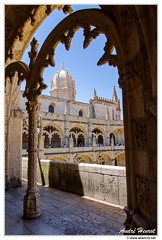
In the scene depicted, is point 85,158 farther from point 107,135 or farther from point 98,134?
point 107,135

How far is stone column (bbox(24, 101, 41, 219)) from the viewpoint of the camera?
3012 mm

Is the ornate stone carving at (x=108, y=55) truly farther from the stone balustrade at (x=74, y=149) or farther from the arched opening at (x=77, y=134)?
the arched opening at (x=77, y=134)

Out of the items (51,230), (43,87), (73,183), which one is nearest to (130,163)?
(51,230)

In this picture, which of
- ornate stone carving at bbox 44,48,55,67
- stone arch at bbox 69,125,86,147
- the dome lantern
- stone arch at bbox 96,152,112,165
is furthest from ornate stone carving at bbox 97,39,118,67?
the dome lantern

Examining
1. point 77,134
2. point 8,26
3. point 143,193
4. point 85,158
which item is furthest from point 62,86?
point 143,193

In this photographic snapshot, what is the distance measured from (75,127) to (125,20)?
86.8ft

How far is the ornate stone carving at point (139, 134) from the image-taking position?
139cm

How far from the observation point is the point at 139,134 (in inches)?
57.1

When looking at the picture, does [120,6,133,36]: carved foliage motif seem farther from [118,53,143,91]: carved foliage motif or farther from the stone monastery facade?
the stone monastery facade

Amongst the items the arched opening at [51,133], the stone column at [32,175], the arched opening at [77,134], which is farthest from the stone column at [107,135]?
the stone column at [32,175]

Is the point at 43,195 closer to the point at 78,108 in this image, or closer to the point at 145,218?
the point at 145,218

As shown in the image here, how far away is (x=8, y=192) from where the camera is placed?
15.4ft

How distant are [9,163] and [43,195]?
1.56 meters

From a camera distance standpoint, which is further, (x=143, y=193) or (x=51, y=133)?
(x=51, y=133)
